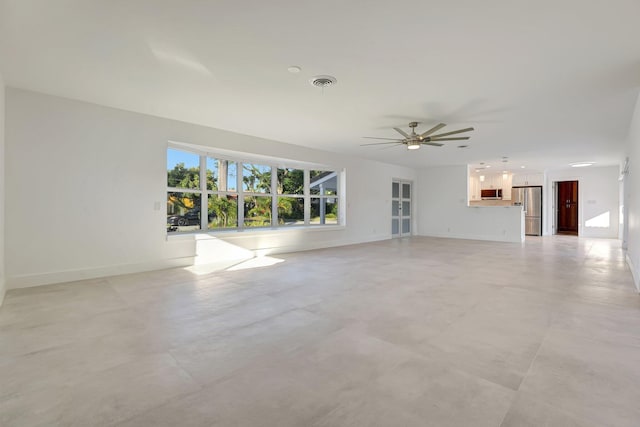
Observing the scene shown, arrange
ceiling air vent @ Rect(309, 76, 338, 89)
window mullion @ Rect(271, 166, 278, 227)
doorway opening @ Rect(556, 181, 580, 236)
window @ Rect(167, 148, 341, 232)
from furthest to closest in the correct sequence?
1. doorway opening @ Rect(556, 181, 580, 236)
2. window mullion @ Rect(271, 166, 278, 227)
3. window @ Rect(167, 148, 341, 232)
4. ceiling air vent @ Rect(309, 76, 338, 89)

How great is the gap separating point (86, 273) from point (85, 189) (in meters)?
1.21

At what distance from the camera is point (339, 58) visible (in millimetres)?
3098

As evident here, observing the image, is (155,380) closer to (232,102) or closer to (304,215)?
(232,102)

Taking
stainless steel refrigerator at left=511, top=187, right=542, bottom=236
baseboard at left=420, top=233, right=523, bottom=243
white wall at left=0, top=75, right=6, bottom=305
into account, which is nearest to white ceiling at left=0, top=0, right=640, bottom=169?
white wall at left=0, top=75, right=6, bottom=305

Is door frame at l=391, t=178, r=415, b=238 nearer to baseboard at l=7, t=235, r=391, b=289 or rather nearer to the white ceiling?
the white ceiling

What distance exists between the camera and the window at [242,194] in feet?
19.0

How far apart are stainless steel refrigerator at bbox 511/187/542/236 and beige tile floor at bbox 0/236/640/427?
855cm

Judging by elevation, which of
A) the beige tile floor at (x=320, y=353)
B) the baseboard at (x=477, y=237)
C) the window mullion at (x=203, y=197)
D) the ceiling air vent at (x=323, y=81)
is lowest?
→ the beige tile floor at (x=320, y=353)

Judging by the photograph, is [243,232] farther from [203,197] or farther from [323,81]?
[323,81]

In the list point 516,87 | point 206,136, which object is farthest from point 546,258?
point 206,136

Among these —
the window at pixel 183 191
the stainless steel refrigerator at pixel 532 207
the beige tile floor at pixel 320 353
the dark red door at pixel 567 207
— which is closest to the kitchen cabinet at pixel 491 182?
the stainless steel refrigerator at pixel 532 207

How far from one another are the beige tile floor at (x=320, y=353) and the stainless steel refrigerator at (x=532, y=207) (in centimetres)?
855

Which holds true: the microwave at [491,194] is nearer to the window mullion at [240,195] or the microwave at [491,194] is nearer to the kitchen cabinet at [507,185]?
the kitchen cabinet at [507,185]

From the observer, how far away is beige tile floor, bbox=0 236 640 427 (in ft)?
5.35
